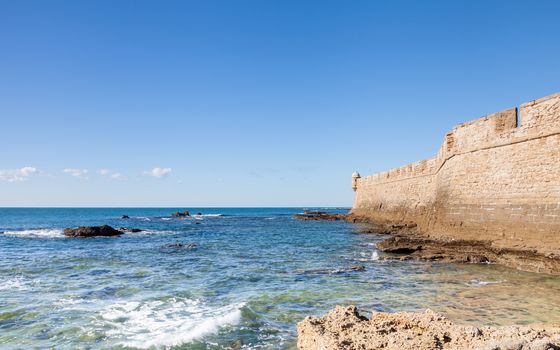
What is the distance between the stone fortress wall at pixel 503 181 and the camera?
486 inches

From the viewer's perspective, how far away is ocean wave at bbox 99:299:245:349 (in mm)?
6246

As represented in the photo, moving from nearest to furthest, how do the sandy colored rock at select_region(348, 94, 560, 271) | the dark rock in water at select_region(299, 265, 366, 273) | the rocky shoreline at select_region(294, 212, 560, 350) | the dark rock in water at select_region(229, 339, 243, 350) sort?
1. the rocky shoreline at select_region(294, 212, 560, 350)
2. the dark rock in water at select_region(229, 339, 243, 350)
3. the dark rock in water at select_region(299, 265, 366, 273)
4. the sandy colored rock at select_region(348, 94, 560, 271)

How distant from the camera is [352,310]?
559 cm

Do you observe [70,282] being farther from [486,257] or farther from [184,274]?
[486,257]

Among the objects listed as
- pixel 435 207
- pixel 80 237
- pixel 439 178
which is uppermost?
pixel 439 178

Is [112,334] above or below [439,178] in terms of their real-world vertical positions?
below

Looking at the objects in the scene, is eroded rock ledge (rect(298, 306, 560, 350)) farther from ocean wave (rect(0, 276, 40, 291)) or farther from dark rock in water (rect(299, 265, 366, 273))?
ocean wave (rect(0, 276, 40, 291))

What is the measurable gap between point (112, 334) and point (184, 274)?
5.64 m

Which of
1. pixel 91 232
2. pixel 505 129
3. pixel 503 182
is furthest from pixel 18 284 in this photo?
pixel 91 232

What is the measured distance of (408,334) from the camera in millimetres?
4574

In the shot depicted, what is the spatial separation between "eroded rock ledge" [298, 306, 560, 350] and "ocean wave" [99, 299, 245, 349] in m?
2.23

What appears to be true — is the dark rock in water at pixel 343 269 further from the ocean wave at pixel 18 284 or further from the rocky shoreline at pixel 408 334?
the ocean wave at pixel 18 284

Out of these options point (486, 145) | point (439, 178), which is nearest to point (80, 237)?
point (439, 178)

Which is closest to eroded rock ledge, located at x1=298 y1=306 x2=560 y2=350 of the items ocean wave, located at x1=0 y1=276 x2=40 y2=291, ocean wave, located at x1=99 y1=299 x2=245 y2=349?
ocean wave, located at x1=99 y1=299 x2=245 y2=349
